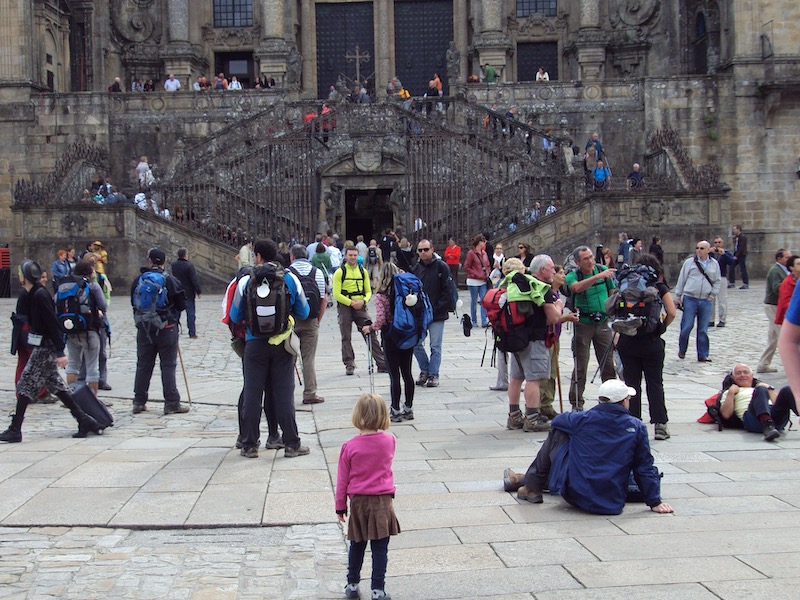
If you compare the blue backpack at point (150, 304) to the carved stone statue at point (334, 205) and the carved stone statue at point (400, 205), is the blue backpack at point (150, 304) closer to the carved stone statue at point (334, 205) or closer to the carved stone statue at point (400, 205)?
the carved stone statue at point (400, 205)

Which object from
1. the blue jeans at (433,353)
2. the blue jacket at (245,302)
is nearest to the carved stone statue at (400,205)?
the blue jeans at (433,353)

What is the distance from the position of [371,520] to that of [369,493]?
16 cm

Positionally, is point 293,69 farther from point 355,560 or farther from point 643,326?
point 355,560

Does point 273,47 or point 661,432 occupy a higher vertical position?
point 273,47

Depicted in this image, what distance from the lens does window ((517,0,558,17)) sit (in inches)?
1516

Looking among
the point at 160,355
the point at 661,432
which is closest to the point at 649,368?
the point at 661,432

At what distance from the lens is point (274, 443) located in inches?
362

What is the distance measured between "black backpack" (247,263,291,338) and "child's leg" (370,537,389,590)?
330 centimetres

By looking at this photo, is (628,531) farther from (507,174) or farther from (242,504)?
(507,174)

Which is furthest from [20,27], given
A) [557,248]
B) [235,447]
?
[235,447]

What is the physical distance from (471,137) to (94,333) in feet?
60.8

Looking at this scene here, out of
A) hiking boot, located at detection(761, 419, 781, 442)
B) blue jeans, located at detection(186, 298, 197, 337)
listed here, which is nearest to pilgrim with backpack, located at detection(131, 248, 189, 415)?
hiking boot, located at detection(761, 419, 781, 442)

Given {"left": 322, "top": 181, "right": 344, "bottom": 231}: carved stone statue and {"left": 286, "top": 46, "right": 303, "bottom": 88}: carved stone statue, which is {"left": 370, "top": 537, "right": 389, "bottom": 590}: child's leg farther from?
{"left": 286, "top": 46, "right": 303, "bottom": 88}: carved stone statue

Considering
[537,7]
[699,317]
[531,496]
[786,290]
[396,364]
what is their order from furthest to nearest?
1. [537,7]
2. [699,317]
3. [786,290]
4. [396,364]
5. [531,496]
